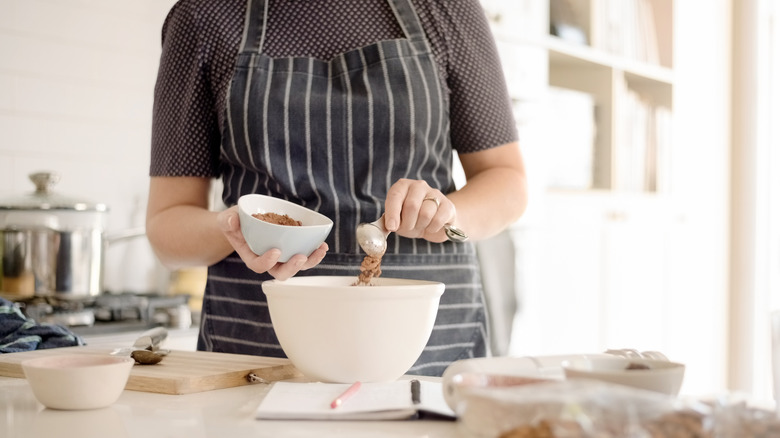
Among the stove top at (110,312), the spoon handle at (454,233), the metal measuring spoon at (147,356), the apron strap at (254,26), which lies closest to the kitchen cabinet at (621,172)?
the stove top at (110,312)

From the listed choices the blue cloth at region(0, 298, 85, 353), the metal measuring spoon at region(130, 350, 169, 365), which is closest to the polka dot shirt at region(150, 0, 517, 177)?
the blue cloth at region(0, 298, 85, 353)

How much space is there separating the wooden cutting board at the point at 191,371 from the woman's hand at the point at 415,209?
0.72ft

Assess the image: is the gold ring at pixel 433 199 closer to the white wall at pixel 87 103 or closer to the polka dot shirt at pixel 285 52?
the polka dot shirt at pixel 285 52

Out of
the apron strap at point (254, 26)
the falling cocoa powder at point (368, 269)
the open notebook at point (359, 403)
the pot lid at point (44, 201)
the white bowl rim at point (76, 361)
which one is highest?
the apron strap at point (254, 26)

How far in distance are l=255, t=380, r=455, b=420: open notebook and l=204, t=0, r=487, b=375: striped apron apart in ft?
1.42

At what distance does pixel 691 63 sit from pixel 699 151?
39cm

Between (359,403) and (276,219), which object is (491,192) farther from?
(359,403)

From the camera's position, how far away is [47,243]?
1.96 meters

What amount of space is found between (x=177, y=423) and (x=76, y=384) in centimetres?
11

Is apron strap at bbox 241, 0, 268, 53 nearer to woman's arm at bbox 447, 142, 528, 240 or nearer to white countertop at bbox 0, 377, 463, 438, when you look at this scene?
woman's arm at bbox 447, 142, 528, 240

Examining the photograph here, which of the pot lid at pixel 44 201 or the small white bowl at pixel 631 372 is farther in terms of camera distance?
the pot lid at pixel 44 201

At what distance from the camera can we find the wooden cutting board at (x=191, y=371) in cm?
87

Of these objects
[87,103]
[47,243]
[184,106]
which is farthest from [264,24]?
[87,103]

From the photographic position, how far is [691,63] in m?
3.57
